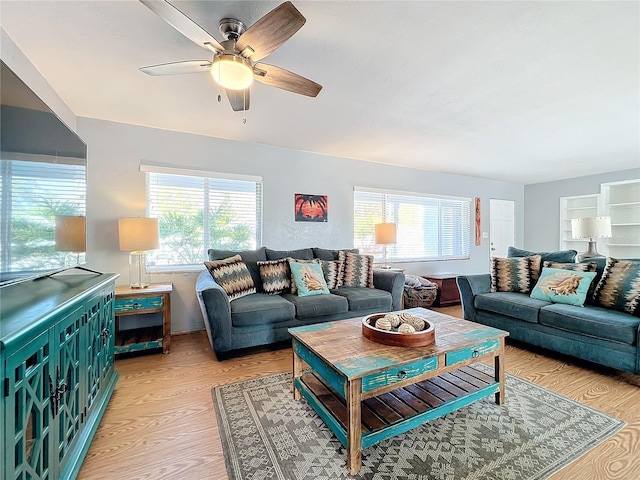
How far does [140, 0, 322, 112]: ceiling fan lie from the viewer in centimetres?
130

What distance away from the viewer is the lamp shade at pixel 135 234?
2713 millimetres

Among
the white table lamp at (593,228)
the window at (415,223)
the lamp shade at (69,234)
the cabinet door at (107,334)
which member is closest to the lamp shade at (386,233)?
the window at (415,223)

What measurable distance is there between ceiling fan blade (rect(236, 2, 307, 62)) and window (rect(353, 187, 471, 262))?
3002mm

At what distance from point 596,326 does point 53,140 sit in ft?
12.7

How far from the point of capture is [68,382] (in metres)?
1.28

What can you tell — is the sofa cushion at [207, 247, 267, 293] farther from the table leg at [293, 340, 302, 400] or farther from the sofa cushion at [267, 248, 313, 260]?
the table leg at [293, 340, 302, 400]

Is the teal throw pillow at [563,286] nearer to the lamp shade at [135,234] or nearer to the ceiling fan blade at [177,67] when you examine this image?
the ceiling fan blade at [177,67]

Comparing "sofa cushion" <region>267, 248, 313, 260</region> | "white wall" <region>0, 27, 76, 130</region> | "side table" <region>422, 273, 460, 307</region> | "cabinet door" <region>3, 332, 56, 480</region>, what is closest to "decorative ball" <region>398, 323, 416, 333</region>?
"cabinet door" <region>3, 332, 56, 480</region>

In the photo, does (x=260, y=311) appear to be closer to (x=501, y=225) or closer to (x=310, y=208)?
(x=310, y=208)

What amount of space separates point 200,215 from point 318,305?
181cm

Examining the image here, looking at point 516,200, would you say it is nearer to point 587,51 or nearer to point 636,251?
point 636,251

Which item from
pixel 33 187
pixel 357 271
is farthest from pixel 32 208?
pixel 357 271

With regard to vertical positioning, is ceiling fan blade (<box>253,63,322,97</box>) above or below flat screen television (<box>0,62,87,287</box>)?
above

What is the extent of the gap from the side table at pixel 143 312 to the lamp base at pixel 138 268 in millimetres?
213
